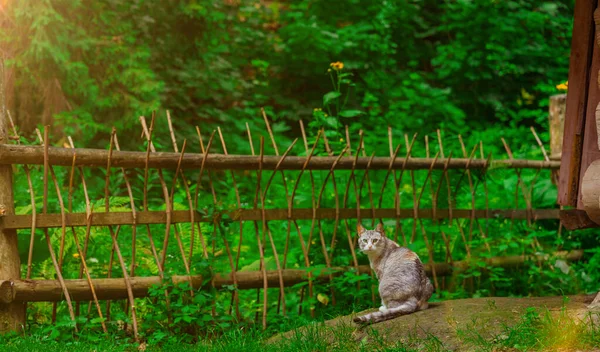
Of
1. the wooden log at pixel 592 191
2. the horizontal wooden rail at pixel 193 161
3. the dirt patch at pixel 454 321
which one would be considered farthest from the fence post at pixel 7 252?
the wooden log at pixel 592 191

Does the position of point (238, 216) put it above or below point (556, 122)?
below

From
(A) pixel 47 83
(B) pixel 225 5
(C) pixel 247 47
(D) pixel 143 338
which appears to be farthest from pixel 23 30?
(D) pixel 143 338

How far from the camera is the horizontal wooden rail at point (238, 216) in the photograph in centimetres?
529

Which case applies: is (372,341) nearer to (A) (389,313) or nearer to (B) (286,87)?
(A) (389,313)

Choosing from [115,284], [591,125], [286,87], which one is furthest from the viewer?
[286,87]

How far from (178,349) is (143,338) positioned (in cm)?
57

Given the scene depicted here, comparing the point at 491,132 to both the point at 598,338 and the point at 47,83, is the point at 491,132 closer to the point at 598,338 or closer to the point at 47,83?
the point at 47,83

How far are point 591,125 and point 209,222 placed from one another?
307 cm

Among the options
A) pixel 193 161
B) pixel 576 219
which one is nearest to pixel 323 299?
pixel 193 161

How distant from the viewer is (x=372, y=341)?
4852 millimetres

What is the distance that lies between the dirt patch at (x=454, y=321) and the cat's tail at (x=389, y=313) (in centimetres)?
3

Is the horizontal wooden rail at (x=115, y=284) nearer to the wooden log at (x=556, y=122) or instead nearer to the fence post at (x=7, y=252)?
the fence post at (x=7, y=252)

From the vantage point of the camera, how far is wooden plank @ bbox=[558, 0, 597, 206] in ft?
19.1

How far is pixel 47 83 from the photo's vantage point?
9.34 meters
